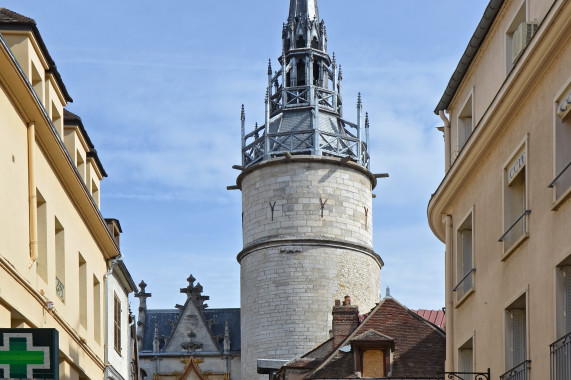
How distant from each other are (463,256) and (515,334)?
3.40 metres

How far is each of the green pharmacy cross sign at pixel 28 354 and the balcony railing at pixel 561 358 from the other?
536 centimetres

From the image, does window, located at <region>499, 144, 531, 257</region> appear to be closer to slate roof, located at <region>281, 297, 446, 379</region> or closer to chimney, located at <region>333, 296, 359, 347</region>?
slate roof, located at <region>281, 297, 446, 379</region>

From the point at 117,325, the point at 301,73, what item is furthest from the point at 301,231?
the point at 117,325

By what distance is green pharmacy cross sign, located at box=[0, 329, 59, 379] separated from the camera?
45.8 ft

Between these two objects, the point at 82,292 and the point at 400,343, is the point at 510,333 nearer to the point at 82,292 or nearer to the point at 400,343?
the point at 82,292

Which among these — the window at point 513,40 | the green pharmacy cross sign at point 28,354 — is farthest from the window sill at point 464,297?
the green pharmacy cross sign at point 28,354

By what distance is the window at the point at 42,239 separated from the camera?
62.5ft

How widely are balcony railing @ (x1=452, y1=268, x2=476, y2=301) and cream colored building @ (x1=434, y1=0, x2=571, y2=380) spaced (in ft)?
0.06

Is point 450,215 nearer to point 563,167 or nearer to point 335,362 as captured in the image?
point 563,167

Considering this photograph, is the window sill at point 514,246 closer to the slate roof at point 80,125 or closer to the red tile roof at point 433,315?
the slate roof at point 80,125

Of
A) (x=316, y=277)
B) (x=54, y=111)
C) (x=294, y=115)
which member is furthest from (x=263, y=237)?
(x=54, y=111)

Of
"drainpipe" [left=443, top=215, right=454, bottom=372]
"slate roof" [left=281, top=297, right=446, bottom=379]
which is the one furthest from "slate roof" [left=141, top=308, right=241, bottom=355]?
"drainpipe" [left=443, top=215, right=454, bottom=372]

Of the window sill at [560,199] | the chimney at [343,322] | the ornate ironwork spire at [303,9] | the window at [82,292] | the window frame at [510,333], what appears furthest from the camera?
the ornate ironwork spire at [303,9]

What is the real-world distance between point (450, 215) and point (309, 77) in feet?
137
